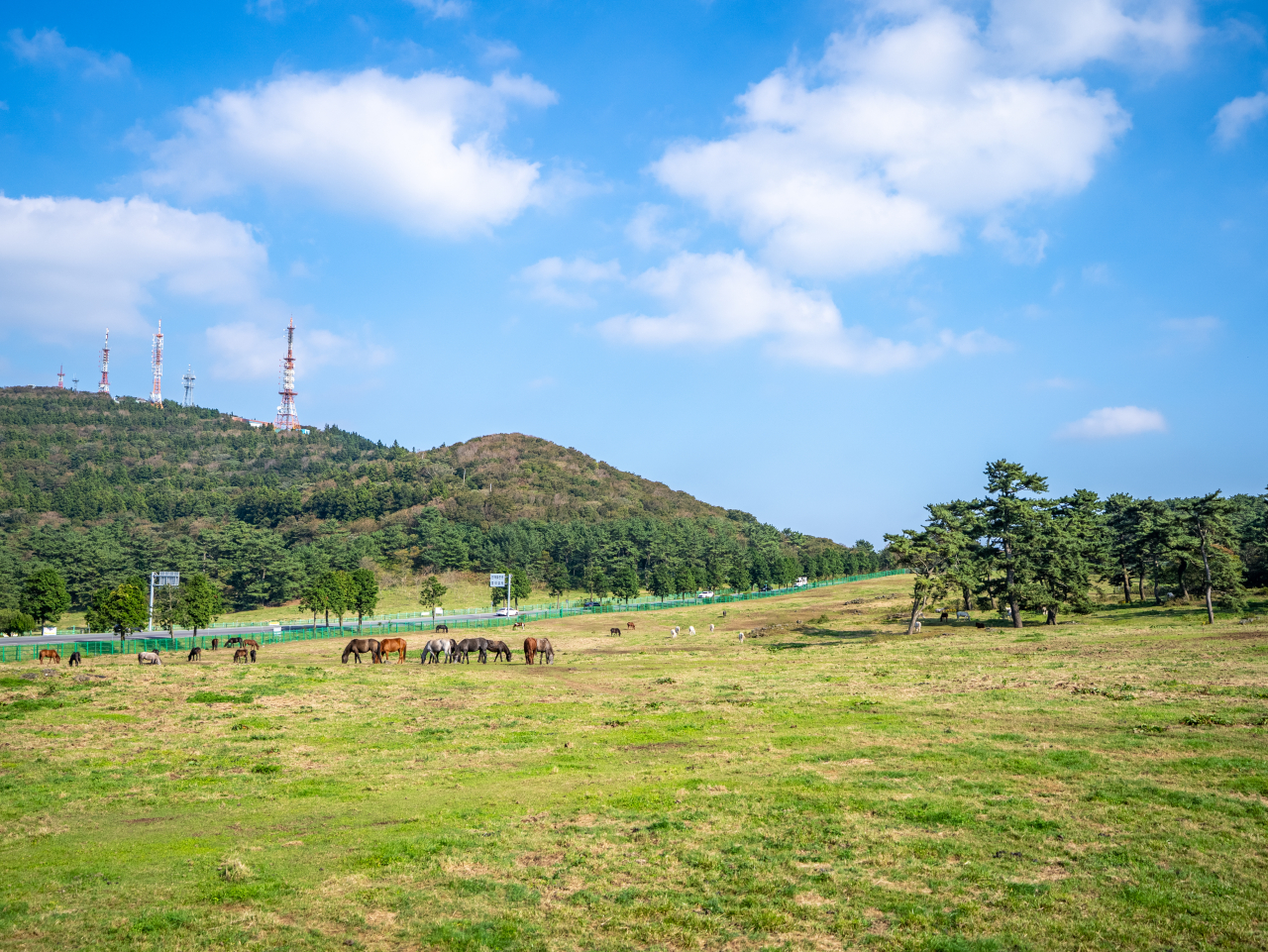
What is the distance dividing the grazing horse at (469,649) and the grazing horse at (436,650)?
59cm

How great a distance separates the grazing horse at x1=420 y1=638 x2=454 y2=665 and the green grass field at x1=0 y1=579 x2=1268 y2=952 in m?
15.5

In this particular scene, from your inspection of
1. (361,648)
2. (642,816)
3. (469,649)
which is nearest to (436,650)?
(469,649)

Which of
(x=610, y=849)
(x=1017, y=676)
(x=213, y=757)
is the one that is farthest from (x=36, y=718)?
(x=1017, y=676)

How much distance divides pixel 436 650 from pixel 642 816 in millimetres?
37695

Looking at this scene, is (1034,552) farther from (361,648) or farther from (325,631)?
(325,631)

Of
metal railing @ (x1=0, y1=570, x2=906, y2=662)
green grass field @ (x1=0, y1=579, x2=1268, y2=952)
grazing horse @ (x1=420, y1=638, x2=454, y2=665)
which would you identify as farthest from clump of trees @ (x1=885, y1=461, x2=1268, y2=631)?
metal railing @ (x1=0, y1=570, x2=906, y2=662)

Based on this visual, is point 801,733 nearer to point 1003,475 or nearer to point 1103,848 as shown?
point 1103,848

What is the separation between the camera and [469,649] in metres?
53.0

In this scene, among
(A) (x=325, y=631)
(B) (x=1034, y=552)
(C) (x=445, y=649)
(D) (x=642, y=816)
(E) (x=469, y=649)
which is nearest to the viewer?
(D) (x=642, y=816)

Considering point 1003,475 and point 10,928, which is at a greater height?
point 1003,475

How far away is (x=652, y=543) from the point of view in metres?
158

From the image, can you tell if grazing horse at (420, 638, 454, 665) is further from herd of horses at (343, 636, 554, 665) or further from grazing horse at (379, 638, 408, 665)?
grazing horse at (379, 638, 408, 665)

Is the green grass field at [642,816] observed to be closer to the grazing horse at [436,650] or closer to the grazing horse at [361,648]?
the grazing horse at [361,648]

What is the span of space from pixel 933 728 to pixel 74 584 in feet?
478
